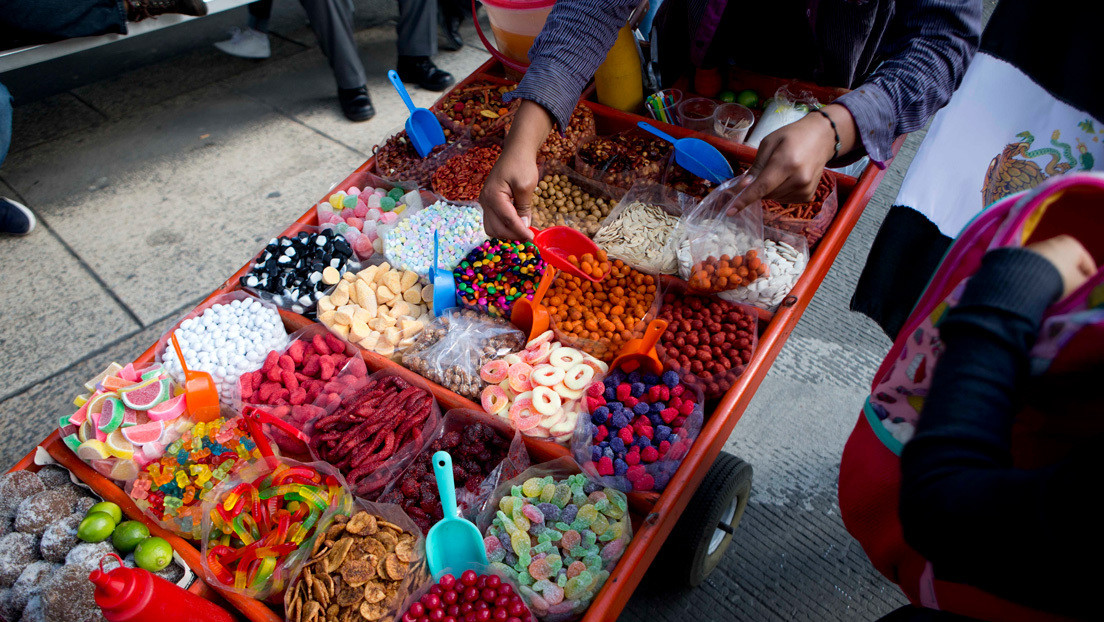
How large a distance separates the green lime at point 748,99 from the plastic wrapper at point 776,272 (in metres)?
0.65

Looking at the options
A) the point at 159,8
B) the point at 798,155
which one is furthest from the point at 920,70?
the point at 159,8

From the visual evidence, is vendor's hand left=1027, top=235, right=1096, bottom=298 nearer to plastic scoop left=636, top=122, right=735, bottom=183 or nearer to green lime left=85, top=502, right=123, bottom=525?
plastic scoop left=636, top=122, right=735, bottom=183

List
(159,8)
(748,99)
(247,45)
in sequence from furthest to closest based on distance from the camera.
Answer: (247,45) → (159,8) → (748,99)

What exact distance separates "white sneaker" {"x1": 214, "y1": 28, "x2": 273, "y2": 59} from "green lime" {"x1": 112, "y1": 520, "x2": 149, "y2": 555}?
3668 millimetres

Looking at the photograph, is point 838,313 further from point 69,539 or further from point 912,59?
point 69,539

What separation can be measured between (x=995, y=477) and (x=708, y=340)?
0.93 m

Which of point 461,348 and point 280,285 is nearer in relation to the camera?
point 461,348

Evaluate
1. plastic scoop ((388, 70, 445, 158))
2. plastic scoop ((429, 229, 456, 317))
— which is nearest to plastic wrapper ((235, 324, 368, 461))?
plastic scoop ((429, 229, 456, 317))

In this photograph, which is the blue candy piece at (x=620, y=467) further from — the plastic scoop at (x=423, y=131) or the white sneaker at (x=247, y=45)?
the white sneaker at (x=247, y=45)

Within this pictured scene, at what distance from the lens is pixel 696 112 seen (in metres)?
2.16

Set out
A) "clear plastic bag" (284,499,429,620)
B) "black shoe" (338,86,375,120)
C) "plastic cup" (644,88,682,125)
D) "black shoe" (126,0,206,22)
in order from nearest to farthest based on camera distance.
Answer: "clear plastic bag" (284,499,429,620), "plastic cup" (644,88,682,125), "black shoe" (126,0,206,22), "black shoe" (338,86,375,120)

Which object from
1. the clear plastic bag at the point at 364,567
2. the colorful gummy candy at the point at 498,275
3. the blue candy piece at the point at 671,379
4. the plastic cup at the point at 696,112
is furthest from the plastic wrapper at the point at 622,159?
the clear plastic bag at the point at 364,567

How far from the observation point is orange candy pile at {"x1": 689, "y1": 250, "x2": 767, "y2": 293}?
1510 millimetres

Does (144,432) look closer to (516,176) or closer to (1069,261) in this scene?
(516,176)
